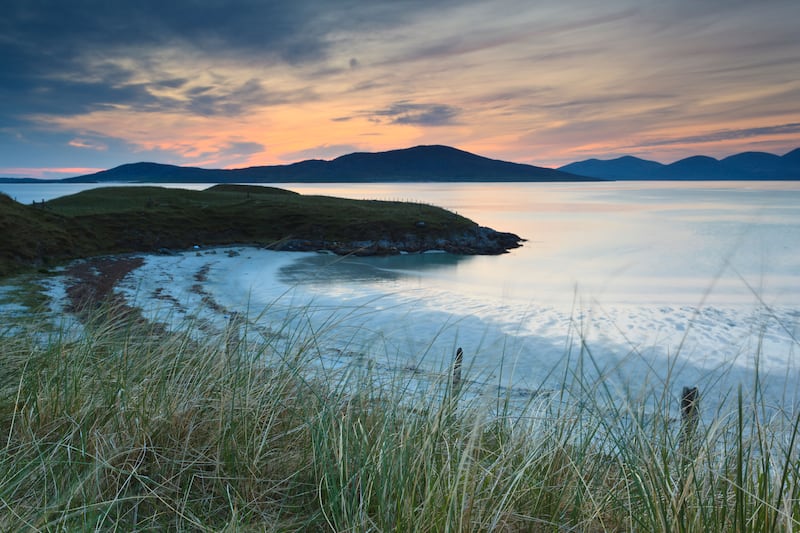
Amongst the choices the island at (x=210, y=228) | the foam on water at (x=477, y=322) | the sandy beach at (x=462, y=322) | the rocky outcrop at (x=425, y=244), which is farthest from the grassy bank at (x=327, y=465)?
the rocky outcrop at (x=425, y=244)

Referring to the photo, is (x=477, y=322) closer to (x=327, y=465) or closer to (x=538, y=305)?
(x=538, y=305)

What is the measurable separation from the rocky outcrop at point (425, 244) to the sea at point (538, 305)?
1769 millimetres

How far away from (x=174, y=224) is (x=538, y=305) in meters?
31.4

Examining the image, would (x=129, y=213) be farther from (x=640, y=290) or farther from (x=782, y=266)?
(x=782, y=266)

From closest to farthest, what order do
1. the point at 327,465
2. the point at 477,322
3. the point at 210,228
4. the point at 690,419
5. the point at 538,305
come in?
the point at 327,465
the point at 690,419
the point at 477,322
the point at 538,305
the point at 210,228

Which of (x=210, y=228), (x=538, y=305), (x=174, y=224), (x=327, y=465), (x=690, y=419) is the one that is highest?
(x=327, y=465)

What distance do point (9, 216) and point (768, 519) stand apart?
3424cm

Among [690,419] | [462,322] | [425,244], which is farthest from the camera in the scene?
[425,244]

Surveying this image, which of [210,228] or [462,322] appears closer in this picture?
[462,322]

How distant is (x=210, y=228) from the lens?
41.8 meters

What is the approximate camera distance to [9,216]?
1071 inches

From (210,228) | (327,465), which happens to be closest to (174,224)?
(210,228)

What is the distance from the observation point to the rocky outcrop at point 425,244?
1560 inches

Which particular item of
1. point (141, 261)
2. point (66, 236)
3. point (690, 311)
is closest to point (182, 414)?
point (690, 311)
